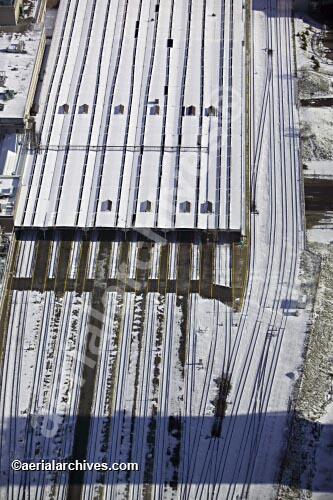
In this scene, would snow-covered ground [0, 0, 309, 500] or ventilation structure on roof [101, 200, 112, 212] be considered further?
ventilation structure on roof [101, 200, 112, 212]

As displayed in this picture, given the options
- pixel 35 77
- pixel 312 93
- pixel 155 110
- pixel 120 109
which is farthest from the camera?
pixel 312 93

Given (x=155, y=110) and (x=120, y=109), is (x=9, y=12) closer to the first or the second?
(x=120, y=109)

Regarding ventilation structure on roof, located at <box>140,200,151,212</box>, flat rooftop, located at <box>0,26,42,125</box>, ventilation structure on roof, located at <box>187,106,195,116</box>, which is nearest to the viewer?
ventilation structure on roof, located at <box>140,200,151,212</box>

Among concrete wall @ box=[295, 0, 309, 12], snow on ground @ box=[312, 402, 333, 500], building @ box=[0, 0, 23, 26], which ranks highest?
concrete wall @ box=[295, 0, 309, 12]

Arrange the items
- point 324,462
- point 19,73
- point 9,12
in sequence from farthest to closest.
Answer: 1. point 9,12
2. point 19,73
3. point 324,462

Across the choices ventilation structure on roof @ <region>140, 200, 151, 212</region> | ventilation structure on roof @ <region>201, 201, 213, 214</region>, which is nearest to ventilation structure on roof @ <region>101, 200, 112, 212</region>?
ventilation structure on roof @ <region>140, 200, 151, 212</region>

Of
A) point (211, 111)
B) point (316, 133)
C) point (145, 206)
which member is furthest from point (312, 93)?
point (145, 206)

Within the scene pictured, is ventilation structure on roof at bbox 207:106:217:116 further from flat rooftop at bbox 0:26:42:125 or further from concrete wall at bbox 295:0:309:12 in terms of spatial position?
concrete wall at bbox 295:0:309:12

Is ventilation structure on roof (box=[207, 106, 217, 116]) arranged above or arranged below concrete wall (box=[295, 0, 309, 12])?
below
